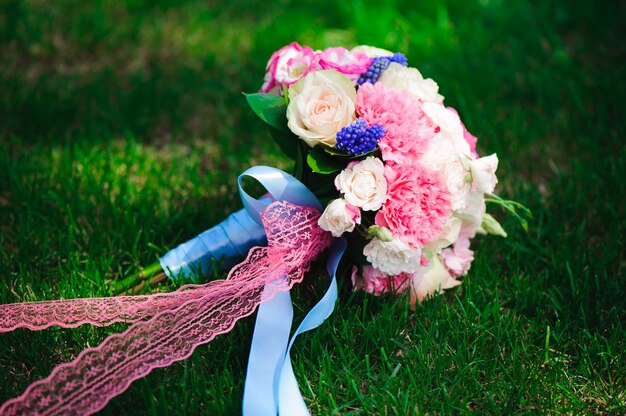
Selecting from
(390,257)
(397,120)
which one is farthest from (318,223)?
(397,120)

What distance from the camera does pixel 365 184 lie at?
1597 millimetres

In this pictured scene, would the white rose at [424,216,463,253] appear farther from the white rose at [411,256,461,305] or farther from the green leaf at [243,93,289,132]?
the green leaf at [243,93,289,132]

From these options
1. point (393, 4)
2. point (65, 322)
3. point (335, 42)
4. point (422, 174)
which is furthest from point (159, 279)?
point (393, 4)

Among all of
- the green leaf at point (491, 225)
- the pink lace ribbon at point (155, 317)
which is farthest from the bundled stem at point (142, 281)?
the green leaf at point (491, 225)

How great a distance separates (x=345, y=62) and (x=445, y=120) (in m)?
0.34

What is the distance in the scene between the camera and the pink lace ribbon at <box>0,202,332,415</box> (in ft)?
4.61

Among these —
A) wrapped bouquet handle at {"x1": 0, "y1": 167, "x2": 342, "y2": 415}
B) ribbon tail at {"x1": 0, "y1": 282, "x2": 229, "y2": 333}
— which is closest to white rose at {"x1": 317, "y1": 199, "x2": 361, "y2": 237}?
wrapped bouquet handle at {"x1": 0, "y1": 167, "x2": 342, "y2": 415}

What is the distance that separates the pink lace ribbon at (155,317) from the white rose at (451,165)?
0.34m

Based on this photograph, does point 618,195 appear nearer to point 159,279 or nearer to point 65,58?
point 159,279

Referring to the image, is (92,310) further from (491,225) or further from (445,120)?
(491,225)

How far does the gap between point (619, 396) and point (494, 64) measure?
6.25ft

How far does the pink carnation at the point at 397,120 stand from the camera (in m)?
1.63

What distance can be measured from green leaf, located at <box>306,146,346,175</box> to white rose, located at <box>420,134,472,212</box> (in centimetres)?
22

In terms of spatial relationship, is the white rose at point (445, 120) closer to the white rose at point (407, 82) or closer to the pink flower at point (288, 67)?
the white rose at point (407, 82)
